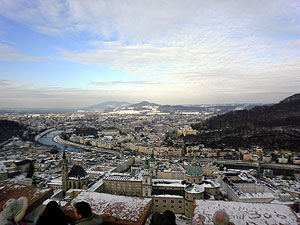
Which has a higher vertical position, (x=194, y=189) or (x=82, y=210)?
(x=82, y=210)

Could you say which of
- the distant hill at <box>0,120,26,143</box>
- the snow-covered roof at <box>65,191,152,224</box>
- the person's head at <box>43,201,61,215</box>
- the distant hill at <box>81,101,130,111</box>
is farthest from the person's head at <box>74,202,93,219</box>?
the distant hill at <box>81,101,130,111</box>

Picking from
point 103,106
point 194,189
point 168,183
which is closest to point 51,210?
point 194,189

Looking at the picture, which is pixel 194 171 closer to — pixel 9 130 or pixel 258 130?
pixel 258 130

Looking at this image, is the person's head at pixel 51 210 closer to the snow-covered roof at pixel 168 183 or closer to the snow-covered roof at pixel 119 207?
the snow-covered roof at pixel 119 207

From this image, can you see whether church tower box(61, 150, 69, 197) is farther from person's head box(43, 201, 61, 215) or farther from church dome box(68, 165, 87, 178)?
person's head box(43, 201, 61, 215)

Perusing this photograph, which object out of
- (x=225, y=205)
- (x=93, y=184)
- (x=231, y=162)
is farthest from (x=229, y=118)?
(x=225, y=205)
